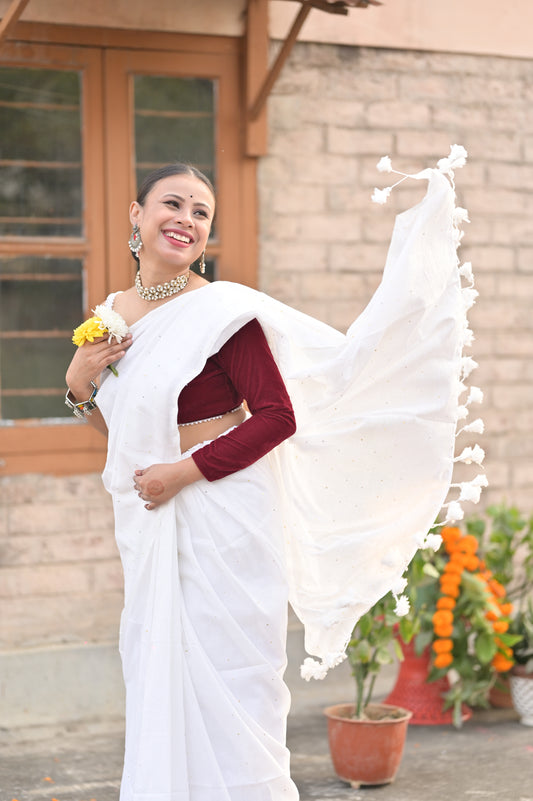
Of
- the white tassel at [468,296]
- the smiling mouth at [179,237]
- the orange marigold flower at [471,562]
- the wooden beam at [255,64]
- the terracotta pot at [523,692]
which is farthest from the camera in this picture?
the wooden beam at [255,64]

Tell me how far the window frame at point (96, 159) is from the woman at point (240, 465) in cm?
170

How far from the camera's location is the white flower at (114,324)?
2838 millimetres

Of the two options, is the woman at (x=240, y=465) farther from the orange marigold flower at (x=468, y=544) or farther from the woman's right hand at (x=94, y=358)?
the orange marigold flower at (x=468, y=544)

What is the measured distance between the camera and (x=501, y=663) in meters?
4.67

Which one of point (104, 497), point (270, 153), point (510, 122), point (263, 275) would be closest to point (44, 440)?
point (104, 497)

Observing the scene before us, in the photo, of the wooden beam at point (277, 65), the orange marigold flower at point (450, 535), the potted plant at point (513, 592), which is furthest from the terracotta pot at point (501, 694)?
the wooden beam at point (277, 65)

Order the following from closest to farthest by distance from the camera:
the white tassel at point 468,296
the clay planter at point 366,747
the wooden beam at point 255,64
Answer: the white tassel at point 468,296
the clay planter at point 366,747
the wooden beam at point 255,64

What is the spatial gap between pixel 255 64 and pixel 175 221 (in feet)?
7.58

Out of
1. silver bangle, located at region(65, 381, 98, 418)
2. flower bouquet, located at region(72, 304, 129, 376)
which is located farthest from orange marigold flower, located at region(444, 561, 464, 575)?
flower bouquet, located at region(72, 304, 129, 376)

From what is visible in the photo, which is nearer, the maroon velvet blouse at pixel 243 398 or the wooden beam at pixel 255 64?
the maroon velvet blouse at pixel 243 398

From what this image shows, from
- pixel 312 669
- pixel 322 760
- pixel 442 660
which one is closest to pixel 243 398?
pixel 312 669

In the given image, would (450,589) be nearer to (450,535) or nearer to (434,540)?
(450,535)

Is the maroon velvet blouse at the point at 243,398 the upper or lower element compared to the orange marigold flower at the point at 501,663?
upper

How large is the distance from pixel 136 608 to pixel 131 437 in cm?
43
